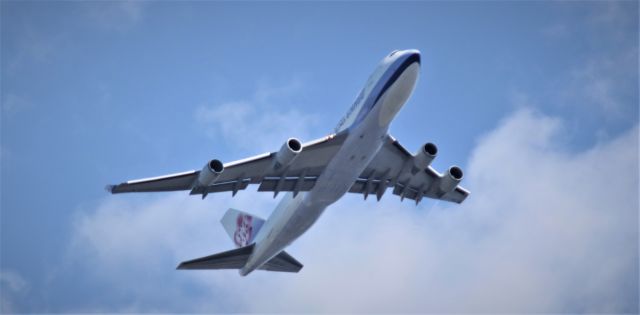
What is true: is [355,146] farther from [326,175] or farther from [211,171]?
[211,171]

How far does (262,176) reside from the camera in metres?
39.6

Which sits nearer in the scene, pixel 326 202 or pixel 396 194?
pixel 326 202

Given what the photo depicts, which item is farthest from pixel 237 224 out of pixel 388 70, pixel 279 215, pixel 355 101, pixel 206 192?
pixel 388 70

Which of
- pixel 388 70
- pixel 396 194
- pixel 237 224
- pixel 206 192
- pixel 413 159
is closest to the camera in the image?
pixel 388 70

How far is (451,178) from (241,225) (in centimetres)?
1574

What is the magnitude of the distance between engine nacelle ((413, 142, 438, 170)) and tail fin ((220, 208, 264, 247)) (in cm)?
1193

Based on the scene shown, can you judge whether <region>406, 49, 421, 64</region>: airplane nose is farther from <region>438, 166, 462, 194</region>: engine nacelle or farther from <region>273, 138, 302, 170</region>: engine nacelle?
<region>438, 166, 462, 194</region>: engine nacelle


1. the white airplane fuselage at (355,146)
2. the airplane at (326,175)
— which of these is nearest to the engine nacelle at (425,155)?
the airplane at (326,175)

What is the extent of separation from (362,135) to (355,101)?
2821 mm

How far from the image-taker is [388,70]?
3525cm

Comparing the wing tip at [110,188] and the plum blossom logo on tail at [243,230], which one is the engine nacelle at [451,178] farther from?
the wing tip at [110,188]

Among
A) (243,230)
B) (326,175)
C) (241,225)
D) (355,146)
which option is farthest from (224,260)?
(355,146)

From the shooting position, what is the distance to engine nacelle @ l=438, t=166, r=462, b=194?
136ft

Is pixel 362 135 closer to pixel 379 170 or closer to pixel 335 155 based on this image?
pixel 335 155
